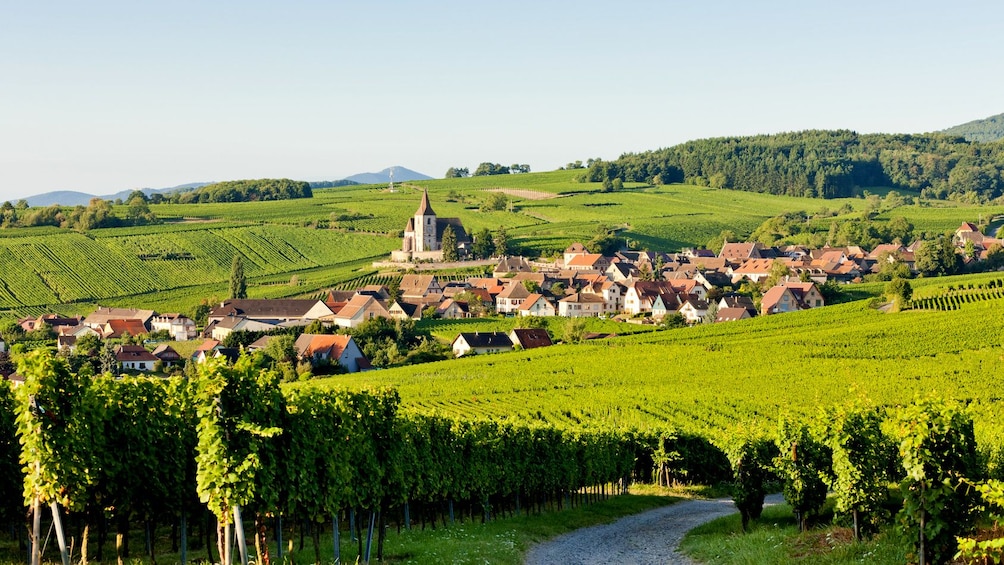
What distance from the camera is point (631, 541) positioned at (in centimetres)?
3200

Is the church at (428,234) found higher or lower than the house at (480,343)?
higher

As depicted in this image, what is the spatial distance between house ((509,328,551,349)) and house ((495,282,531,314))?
18473 millimetres

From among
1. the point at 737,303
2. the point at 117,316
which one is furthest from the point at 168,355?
the point at 737,303

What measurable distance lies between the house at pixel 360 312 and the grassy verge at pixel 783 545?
257ft

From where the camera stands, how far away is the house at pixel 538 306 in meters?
116

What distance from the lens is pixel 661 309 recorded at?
114 m

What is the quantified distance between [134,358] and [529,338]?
3374 cm

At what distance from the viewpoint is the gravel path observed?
1110 inches

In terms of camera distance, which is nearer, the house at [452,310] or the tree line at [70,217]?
the house at [452,310]

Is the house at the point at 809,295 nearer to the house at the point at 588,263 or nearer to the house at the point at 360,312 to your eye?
the house at the point at 588,263

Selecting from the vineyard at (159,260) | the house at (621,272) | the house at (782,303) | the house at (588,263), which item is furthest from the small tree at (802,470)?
the house at (588,263)

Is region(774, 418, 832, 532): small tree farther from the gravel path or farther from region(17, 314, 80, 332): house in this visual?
region(17, 314, 80, 332): house

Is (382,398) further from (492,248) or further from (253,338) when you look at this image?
(492,248)

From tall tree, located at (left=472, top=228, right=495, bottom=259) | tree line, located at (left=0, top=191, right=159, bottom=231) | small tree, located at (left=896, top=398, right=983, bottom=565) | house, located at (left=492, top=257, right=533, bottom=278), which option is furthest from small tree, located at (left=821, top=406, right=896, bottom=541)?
tree line, located at (left=0, top=191, right=159, bottom=231)
